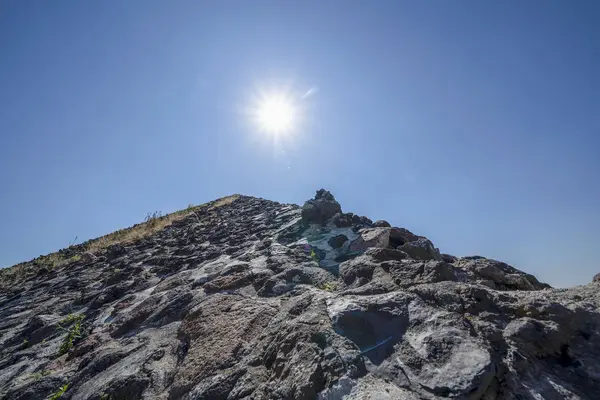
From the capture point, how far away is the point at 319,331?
1751 mm

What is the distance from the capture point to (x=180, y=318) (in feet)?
9.50

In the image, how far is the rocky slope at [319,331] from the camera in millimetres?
1403

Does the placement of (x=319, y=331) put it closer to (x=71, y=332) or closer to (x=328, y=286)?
(x=328, y=286)

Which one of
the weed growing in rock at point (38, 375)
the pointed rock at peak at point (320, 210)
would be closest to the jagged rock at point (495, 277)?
the pointed rock at peak at point (320, 210)

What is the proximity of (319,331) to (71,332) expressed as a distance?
3172mm

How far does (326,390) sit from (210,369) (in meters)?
0.88

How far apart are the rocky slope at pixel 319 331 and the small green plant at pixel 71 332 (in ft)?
0.06

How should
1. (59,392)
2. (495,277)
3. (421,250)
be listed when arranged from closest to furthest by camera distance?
1. (59,392)
2. (495,277)
3. (421,250)

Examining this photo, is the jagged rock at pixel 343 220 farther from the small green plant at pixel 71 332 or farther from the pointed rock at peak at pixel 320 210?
the small green plant at pixel 71 332

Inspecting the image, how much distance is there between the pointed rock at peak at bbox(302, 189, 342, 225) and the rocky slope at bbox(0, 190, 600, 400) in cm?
21

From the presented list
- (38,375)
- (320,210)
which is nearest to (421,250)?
(320,210)

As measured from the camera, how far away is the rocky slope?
1403 mm

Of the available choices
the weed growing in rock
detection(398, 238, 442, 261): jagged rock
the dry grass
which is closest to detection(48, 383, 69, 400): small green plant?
the weed growing in rock

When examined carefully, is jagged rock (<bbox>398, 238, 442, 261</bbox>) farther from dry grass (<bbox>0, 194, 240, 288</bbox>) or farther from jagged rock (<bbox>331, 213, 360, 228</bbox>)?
dry grass (<bbox>0, 194, 240, 288</bbox>)
